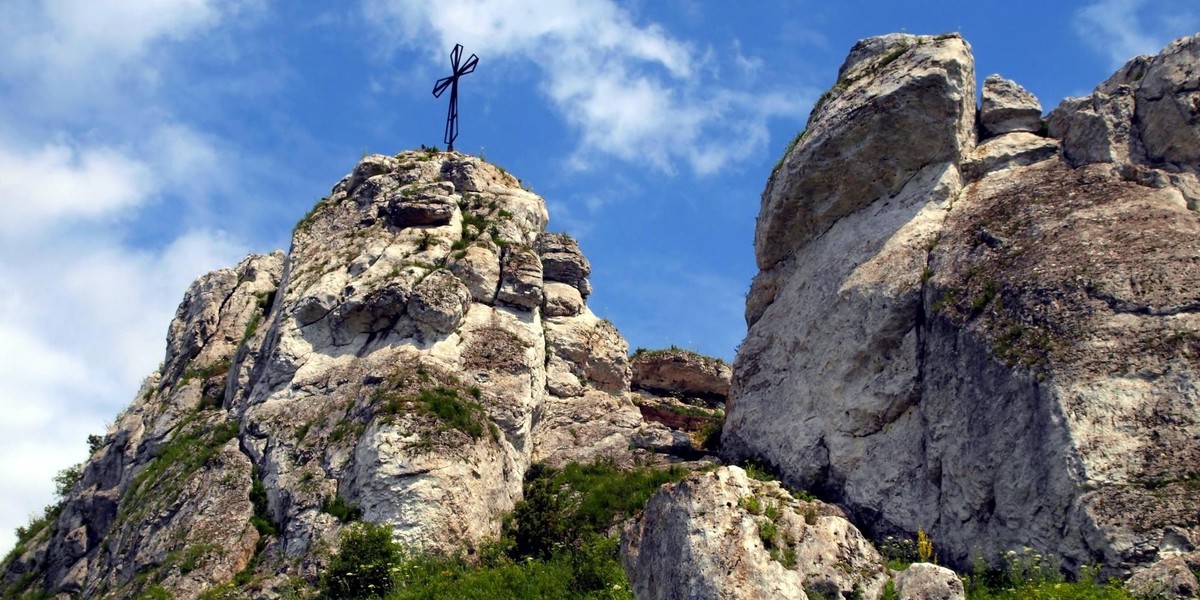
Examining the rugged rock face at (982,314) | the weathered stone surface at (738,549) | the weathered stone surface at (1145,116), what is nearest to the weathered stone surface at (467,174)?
the rugged rock face at (982,314)

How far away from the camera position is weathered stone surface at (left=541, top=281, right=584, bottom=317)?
4381cm

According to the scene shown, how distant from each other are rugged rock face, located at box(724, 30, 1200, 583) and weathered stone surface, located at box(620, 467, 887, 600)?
129 inches

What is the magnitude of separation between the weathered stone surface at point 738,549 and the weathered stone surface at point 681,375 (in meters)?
19.3

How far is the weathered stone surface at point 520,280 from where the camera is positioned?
41.9 meters

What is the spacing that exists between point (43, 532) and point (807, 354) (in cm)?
2412

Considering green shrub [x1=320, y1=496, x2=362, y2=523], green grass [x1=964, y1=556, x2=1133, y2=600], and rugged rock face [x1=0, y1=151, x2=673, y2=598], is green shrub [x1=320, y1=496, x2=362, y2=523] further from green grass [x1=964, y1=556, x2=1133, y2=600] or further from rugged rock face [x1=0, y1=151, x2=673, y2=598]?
green grass [x1=964, y1=556, x2=1133, y2=600]

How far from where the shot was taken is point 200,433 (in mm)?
40156

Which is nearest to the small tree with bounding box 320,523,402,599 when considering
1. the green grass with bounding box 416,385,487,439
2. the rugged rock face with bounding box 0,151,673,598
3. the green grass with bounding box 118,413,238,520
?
the rugged rock face with bounding box 0,151,673,598

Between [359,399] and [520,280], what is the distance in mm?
7263

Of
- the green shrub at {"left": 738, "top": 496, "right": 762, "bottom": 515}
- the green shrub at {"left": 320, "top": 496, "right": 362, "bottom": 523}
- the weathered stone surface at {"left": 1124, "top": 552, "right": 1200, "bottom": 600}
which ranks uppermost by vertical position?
the green shrub at {"left": 320, "top": 496, "right": 362, "bottom": 523}

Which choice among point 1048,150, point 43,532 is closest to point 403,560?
point 43,532

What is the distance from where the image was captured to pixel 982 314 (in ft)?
105

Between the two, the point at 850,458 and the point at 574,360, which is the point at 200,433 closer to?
the point at 574,360

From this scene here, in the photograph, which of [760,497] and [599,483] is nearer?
[760,497]
